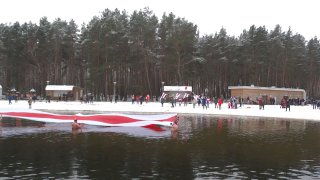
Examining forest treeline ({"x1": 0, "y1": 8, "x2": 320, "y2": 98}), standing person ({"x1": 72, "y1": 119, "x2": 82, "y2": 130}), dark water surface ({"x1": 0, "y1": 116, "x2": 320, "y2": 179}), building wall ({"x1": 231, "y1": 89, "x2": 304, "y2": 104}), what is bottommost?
dark water surface ({"x1": 0, "y1": 116, "x2": 320, "y2": 179})

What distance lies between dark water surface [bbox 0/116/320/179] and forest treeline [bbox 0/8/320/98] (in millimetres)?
55949

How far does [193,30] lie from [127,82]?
2402 centimetres

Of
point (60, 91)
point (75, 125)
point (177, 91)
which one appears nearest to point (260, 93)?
point (177, 91)

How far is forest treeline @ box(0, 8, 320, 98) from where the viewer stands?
3201 inches

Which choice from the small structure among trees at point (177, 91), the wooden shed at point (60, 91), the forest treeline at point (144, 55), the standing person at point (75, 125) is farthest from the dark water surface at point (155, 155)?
the forest treeline at point (144, 55)

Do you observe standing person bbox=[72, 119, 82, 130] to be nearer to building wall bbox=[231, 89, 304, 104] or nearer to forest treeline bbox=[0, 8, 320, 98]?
building wall bbox=[231, 89, 304, 104]

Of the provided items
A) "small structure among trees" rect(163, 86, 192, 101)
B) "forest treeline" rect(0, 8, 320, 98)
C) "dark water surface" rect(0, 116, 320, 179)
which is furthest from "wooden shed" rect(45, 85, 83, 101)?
"dark water surface" rect(0, 116, 320, 179)

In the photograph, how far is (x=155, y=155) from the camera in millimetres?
17281

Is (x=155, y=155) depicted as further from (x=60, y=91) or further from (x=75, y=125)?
(x=60, y=91)

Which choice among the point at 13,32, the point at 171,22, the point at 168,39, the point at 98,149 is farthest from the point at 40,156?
the point at 13,32

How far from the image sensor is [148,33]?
3233 inches

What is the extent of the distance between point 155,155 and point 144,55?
217 feet

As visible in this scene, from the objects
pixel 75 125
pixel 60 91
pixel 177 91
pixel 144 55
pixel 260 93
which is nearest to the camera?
pixel 75 125

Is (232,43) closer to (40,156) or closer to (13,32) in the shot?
(13,32)
